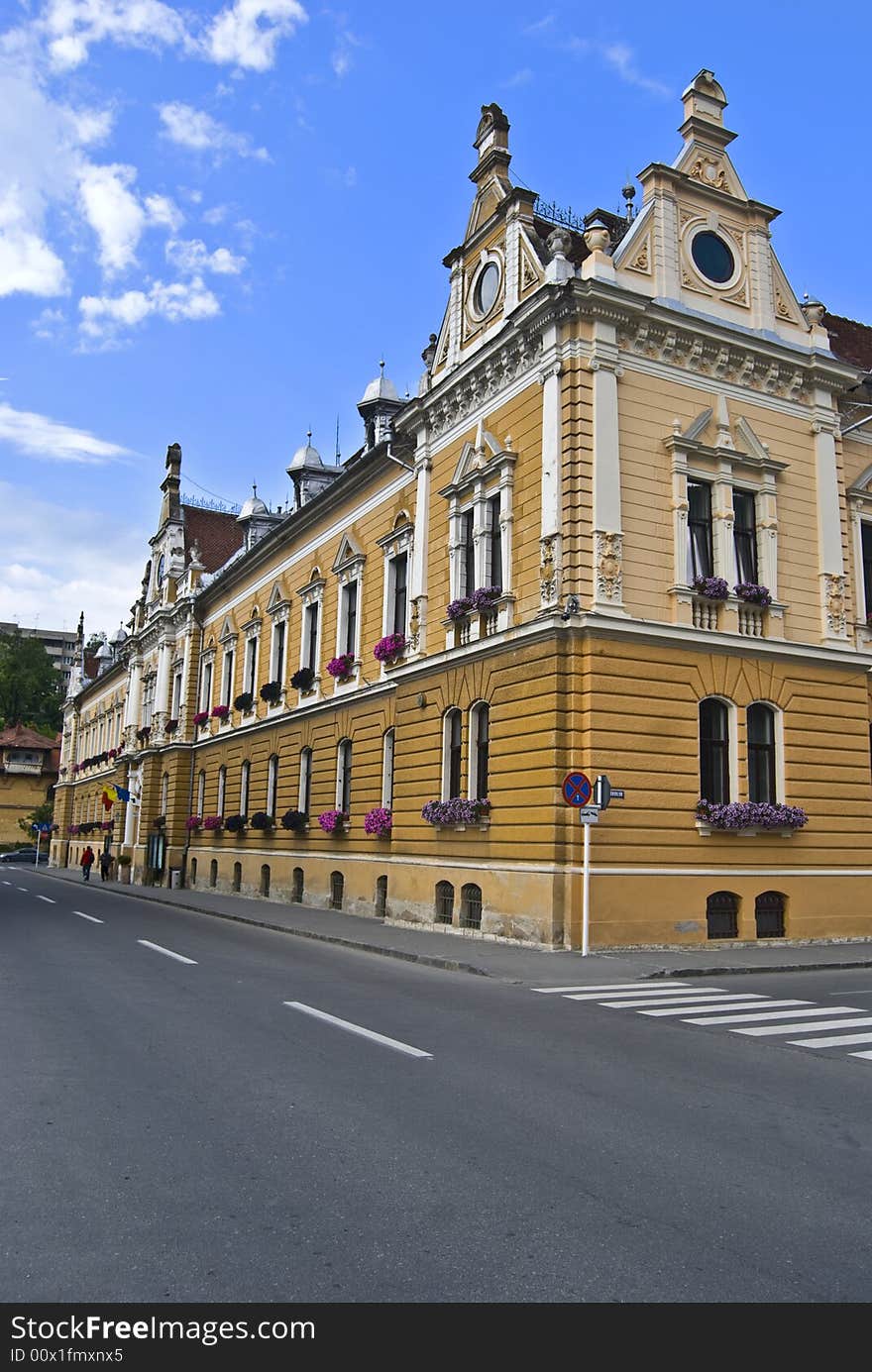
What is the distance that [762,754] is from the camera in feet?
65.4

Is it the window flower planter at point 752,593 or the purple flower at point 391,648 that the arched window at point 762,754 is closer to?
the window flower planter at point 752,593

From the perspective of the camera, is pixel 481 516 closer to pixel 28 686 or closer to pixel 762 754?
pixel 762 754

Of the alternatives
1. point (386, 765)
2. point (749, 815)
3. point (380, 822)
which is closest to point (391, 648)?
point (386, 765)

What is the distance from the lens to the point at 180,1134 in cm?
611

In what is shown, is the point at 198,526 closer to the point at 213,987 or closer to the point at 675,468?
the point at 675,468

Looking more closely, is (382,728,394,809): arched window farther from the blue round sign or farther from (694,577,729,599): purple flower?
the blue round sign

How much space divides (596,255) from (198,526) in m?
36.4

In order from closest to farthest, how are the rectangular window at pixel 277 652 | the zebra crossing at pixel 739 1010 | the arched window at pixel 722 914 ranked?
the zebra crossing at pixel 739 1010
the arched window at pixel 722 914
the rectangular window at pixel 277 652

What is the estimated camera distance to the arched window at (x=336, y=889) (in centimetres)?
2814

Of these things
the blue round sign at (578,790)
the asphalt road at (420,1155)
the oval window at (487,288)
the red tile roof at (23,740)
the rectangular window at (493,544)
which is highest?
the oval window at (487,288)

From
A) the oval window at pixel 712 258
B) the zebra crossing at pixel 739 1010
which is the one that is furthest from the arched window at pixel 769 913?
the oval window at pixel 712 258

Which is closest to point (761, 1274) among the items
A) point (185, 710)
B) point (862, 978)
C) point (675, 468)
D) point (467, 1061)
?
point (467, 1061)

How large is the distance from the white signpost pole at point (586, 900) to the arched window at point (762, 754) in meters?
4.51

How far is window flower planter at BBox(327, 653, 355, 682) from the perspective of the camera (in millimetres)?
28500
